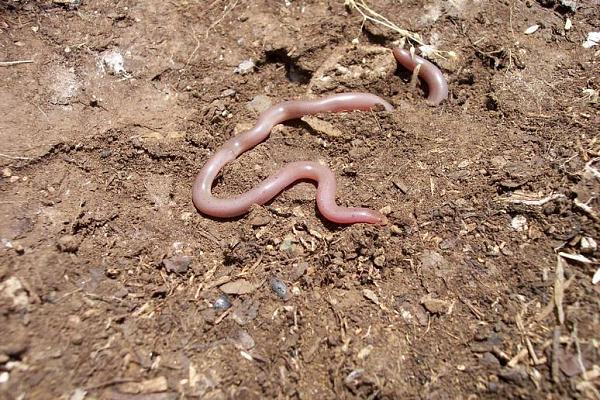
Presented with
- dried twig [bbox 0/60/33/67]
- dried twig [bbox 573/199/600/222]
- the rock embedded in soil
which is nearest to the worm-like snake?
the rock embedded in soil

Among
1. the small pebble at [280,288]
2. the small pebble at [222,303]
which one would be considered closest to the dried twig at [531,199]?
the small pebble at [280,288]

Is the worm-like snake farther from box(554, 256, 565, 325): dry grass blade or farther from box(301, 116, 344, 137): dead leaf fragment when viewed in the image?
box(554, 256, 565, 325): dry grass blade

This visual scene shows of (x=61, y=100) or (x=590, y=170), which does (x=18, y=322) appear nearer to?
(x=61, y=100)

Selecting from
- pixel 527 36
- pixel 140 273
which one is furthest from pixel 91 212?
pixel 527 36

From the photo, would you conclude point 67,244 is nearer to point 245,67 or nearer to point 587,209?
point 245,67

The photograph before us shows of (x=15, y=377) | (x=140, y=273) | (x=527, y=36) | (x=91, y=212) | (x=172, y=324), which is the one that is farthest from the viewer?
(x=527, y=36)

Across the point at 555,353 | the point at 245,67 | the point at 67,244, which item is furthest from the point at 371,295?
the point at 245,67
